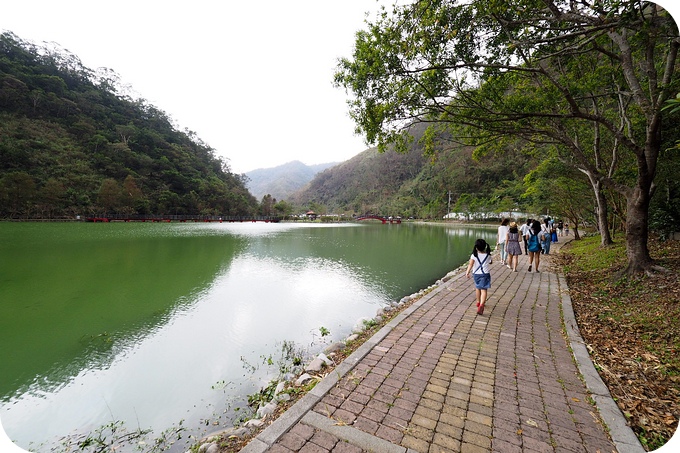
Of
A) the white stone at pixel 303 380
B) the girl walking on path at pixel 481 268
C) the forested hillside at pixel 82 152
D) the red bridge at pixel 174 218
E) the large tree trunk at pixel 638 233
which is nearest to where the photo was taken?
the white stone at pixel 303 380

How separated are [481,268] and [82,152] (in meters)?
55.9

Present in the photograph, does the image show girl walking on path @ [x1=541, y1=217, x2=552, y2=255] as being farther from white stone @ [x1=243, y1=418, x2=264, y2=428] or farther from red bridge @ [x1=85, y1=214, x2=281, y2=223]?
red bridge @ [x1=85, y1=214, x2=281, y2=223]

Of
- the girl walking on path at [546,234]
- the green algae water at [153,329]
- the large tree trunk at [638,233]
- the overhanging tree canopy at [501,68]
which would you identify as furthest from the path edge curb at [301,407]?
the girl walking on path at [546,234]

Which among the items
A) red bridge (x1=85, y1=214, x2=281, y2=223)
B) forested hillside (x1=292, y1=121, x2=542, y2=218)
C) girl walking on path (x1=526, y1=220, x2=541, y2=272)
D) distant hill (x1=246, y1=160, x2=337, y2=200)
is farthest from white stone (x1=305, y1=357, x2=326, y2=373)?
distant hill (x1=246, y1=160, x2=337, y2=200)

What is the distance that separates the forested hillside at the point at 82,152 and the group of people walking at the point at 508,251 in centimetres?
4283

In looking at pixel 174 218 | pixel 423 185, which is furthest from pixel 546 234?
pixel 423 185

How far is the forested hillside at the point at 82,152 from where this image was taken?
3147cm

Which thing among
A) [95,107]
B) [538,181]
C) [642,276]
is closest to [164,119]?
[95,107]

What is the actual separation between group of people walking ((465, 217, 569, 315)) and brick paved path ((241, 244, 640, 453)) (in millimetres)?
639

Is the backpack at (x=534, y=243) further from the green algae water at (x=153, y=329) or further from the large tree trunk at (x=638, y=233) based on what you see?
the green algae water at (x=153, y=329)

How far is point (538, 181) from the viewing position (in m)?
15.2

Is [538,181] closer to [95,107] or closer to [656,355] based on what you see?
[656,355]

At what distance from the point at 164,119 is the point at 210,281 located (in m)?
77.6

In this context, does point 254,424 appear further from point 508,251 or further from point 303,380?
point 508,251
